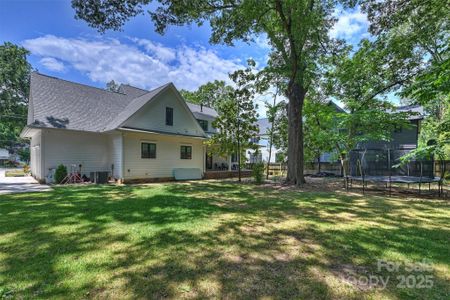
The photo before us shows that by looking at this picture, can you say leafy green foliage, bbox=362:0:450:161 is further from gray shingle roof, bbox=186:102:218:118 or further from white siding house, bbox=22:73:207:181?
gray shingle roof, bbox=186:102:218:118

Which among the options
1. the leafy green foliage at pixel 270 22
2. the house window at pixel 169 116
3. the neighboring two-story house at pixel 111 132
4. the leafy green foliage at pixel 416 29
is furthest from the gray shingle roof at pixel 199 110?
the leafy green foliage at pixel 416 29

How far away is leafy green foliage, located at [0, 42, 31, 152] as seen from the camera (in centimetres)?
3203

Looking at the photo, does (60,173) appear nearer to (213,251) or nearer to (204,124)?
(204,124)

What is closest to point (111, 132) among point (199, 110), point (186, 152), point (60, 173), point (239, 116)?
point (60, 173)

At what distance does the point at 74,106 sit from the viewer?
14.7 m

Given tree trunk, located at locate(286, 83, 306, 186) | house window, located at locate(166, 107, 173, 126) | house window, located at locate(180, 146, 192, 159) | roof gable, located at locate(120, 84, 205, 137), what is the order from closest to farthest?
tree trunk, located at locate(286, 83, 306, 186), roof gable, located at locate(120, 84, 205, 137), house window, located at locate(166, 107, 173, 126), house window, located at locate(180, 146, 192, 159)

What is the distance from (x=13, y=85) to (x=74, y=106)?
1126 inches

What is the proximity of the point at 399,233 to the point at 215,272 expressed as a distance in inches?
157

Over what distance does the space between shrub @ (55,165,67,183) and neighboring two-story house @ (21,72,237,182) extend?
0.77 metres

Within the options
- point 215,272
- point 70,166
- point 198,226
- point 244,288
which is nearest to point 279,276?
point 244,288

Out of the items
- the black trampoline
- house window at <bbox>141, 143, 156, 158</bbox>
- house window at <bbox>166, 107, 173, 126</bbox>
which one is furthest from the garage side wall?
the black trampoline

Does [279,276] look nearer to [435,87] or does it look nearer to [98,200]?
[435,87]

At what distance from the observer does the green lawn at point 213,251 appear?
2.65m

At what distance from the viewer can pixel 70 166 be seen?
13.6m
